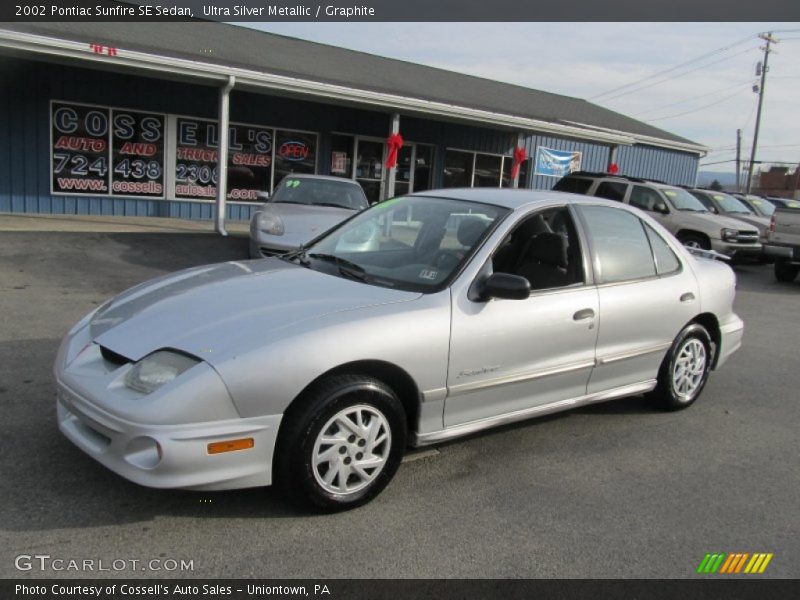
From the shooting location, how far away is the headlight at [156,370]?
2.88 m

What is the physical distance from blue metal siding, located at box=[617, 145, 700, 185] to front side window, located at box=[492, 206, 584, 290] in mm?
21696

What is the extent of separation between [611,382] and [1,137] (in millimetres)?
13415

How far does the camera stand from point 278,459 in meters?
3.02

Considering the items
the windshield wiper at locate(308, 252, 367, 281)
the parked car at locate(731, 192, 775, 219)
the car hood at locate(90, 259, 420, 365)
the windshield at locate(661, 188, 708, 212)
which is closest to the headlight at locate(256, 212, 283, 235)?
the windshield wiper at locate(308, 252, 367, 281)

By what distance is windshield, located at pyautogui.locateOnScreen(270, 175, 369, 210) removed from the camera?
34.0 feet

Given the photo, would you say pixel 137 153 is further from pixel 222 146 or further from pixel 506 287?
pixel 506 287

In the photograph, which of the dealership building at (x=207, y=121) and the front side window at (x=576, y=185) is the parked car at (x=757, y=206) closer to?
the dealership building at (x=207, y=121)

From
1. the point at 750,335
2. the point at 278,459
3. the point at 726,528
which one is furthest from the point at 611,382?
the point at 750,335

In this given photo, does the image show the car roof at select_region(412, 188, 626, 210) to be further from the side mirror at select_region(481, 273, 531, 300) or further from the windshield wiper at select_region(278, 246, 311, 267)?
the windshield wiper at select_region(278, 246, 311, 267)

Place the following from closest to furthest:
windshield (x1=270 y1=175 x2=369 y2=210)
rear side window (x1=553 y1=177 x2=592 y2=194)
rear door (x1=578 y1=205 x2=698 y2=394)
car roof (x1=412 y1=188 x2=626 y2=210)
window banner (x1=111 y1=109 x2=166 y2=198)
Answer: car roof (x1=412 y1=188 x2=626 y2=210) < rear door (x1=578 y1=205 x2=698 y2=394) < windshield (x1=270 y1=175 x2=369 y2=210) < window banner (x1=111 y1=109 x2=166 y2=198) < rear side window (x1=553 y1=177 x2=592 y2=194)

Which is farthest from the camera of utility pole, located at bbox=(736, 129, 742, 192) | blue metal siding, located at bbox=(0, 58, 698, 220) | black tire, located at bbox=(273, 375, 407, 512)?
utility pole, located at bbox=(736, 129, 742, 192)

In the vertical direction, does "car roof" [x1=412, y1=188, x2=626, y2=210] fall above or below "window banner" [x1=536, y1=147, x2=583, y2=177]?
below

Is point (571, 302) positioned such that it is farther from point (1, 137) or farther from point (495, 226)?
point (1, 137)

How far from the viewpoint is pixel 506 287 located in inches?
139
